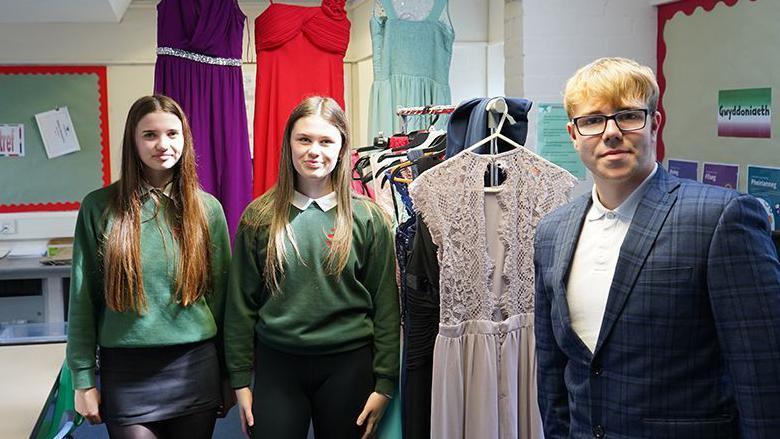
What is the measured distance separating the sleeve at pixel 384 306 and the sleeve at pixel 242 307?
30cm

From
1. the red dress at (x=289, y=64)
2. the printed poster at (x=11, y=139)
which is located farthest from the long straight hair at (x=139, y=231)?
the printed poster at (x=11, y=139)

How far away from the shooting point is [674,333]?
1.36 meters

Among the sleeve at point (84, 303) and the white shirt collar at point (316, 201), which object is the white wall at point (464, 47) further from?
the sleeve at point (84, 303)

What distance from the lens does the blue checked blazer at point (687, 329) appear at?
129 cm

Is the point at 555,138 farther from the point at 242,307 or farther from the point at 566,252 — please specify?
the point at 566,252

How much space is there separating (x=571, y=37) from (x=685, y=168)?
0.73 meters

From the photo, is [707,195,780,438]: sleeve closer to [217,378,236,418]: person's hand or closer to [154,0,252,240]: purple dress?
[217,378,236,418]: person's hand

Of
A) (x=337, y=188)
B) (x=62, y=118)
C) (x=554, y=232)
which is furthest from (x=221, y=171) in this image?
(x=62, y=118)

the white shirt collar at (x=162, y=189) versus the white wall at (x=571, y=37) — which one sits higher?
the white wall at (x=571, y=37)

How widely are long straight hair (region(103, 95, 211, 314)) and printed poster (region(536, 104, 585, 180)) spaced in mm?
1720

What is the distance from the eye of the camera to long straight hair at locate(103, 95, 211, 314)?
2023 millimetres

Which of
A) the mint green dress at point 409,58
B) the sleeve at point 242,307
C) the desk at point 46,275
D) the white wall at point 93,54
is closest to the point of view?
the sleeve at point 242,307

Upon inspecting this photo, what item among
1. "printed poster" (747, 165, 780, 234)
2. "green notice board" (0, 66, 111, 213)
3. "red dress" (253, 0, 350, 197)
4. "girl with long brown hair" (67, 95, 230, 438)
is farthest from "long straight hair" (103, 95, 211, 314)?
"green notice board" (0, 66, 111, 213)

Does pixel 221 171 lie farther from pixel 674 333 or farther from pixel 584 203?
pixel 674 333
